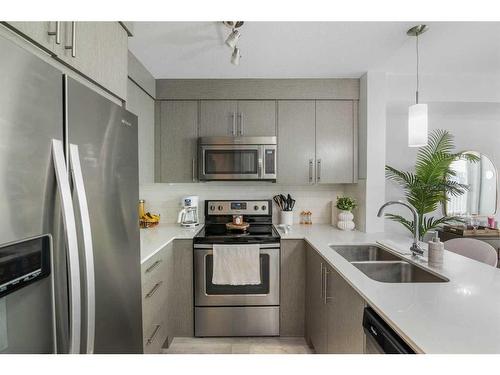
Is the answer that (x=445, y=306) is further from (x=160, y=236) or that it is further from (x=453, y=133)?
(x=453, y=133)

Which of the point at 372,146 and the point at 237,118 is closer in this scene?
the point at 372,146

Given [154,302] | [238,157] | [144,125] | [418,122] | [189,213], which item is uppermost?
[144,125]

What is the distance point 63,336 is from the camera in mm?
698

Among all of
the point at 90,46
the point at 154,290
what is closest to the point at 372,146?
the point at 154,290

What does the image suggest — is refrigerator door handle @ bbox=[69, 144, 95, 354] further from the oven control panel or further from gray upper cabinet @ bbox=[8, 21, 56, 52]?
the oven control panel

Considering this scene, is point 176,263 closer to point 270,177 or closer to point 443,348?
point 270,177

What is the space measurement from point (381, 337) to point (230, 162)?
6.14 ft

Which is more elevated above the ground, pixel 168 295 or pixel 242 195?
pixel 242 195

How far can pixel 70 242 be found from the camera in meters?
0.69

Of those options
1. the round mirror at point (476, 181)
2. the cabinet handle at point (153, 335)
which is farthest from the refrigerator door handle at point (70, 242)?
the round mirror at point (476, 181)

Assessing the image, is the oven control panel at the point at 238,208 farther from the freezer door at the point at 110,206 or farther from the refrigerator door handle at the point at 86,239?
the refrigerator door handle at the point at 86,239

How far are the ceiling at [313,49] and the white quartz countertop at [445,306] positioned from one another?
56.1 inches

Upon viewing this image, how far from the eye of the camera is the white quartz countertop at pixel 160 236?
1792 mm
